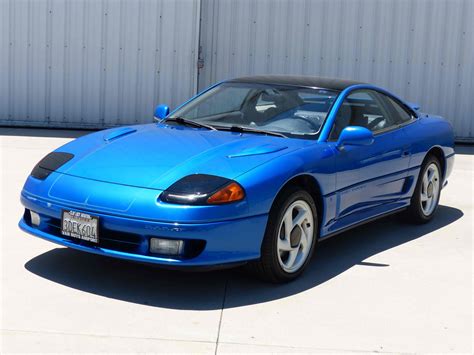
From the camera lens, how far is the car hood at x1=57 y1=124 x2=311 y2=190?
4.99 m

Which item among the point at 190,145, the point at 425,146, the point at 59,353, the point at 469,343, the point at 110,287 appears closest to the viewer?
the point at 59,353

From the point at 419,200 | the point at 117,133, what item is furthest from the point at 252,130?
the point at 419,200

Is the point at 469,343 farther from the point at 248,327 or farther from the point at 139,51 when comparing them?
the point at 139,51

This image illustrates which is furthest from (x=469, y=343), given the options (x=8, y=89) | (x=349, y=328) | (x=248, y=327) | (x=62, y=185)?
(x=8, y=89)

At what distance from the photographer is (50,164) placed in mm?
5441

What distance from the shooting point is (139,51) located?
12836mm

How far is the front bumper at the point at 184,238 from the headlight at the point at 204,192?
0.44 ft

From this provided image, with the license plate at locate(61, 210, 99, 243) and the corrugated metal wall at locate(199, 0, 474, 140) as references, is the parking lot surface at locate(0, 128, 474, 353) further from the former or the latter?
the corrugated metal wall at locate(199, 0, 474, 140)

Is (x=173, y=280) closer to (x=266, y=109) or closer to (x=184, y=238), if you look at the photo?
(x=184, y=238)

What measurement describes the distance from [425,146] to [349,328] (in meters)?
2.87

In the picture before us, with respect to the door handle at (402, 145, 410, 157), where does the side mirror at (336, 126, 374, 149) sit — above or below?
above

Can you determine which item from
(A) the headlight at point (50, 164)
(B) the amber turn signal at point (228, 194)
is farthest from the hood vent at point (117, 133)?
(B) the amber turn signal at point (228, 194)

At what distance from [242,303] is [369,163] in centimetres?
174

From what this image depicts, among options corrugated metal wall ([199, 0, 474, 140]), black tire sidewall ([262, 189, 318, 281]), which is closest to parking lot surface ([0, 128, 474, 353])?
black tire sidewall ([262, 189, 318, 281])
